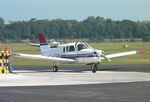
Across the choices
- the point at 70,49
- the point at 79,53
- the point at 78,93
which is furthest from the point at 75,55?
the point at 78,93

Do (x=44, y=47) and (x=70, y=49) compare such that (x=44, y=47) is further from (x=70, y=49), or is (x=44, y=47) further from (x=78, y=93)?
(x=78, y=93)

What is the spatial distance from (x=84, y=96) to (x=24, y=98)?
7.56 ft

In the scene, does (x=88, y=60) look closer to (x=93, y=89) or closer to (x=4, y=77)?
(x=4, y=77)

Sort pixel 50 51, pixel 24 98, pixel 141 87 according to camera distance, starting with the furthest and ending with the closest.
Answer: pixel 50 51 < pixel 141 87 < pixel 24 98

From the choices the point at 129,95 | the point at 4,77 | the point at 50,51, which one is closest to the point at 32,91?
the point at 129,95

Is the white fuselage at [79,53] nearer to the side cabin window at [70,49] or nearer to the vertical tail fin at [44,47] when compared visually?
the side cabin window at [70,49]

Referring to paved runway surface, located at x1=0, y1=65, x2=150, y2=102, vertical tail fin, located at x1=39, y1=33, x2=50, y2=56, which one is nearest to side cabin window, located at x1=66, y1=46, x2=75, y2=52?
vertical tail fin, located at x1=39, y1=33, x2=50, y2=56

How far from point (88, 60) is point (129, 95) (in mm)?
16542

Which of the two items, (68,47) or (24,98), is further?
(68,47)

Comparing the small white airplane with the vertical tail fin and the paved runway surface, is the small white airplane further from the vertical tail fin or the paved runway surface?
the paved runway surface

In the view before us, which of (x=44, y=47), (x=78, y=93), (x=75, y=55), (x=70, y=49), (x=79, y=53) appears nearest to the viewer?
(x=78, y=93)

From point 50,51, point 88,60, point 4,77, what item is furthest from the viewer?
point 50,51

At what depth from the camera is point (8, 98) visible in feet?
63.3

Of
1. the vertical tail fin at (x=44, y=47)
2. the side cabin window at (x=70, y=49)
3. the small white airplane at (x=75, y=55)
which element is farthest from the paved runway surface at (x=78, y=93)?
the vertical tail fin at (x=44, y=47)
